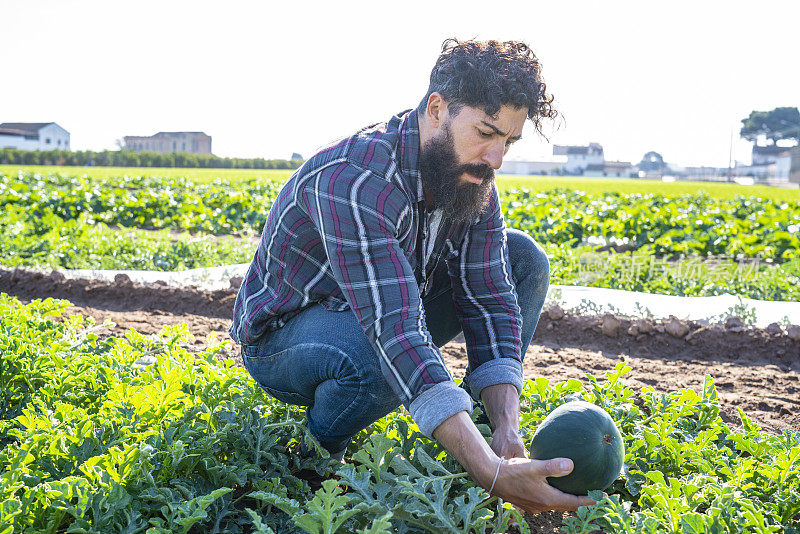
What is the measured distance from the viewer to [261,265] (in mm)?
2697

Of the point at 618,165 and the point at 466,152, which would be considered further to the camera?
the point at 618,165

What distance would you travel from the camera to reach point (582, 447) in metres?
2.13

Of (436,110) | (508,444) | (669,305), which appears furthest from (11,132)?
(508,444)

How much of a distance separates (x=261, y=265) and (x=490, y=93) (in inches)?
43.5

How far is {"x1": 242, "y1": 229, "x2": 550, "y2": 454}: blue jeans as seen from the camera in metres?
2.42

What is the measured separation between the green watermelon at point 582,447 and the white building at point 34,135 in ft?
278

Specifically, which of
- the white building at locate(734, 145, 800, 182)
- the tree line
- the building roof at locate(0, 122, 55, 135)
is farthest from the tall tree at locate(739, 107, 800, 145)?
the building roof at locate(0, 122, 55, 135)

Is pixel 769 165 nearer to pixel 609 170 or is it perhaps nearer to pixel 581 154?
pixel 609 170

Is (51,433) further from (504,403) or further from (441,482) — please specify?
(504,403)

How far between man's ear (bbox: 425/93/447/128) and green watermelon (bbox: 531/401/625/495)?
1.09m

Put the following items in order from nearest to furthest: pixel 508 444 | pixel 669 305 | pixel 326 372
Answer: pixel 508 444, pixel 326 372, pixel 669 305

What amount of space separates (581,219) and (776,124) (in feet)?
343

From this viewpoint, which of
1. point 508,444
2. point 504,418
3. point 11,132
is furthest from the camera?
point 11,132

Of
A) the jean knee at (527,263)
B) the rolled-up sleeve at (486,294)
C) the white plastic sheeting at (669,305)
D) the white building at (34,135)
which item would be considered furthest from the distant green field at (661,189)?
the white building at (34,135)
